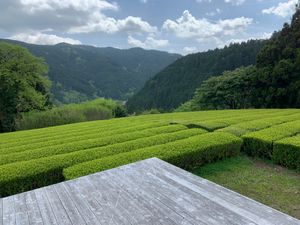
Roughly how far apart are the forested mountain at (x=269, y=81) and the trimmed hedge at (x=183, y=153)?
21272 millimetres

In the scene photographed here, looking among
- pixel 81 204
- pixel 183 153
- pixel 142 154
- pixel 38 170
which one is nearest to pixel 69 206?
pixel 81 204

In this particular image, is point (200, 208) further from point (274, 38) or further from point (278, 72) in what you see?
point (274, 38)

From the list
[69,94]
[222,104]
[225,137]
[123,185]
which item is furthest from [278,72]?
[69,94]

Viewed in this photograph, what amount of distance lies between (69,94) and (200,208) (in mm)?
129621

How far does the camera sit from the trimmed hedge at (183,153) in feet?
21.3

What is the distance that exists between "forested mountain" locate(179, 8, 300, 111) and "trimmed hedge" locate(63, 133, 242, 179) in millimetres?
21272

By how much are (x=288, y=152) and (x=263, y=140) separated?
862 mm

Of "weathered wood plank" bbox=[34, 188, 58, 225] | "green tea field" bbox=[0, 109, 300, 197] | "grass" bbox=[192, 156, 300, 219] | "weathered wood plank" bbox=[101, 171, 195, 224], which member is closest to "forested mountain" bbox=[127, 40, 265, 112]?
"green tea field" bbox=[0, 109, 300, 197]

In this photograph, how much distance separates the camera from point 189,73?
81938 mm

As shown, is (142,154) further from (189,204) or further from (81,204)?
(189,204)

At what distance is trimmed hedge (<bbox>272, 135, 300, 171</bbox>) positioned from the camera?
7.45 metres

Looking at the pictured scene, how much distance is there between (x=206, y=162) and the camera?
805 centimetres

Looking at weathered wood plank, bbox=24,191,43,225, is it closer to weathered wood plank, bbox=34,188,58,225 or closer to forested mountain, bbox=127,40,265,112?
weathered wood plank, bbox=34,188,58,225

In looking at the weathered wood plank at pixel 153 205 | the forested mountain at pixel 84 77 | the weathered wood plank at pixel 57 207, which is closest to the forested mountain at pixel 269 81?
the weathered wood plank at pixel 153 205
